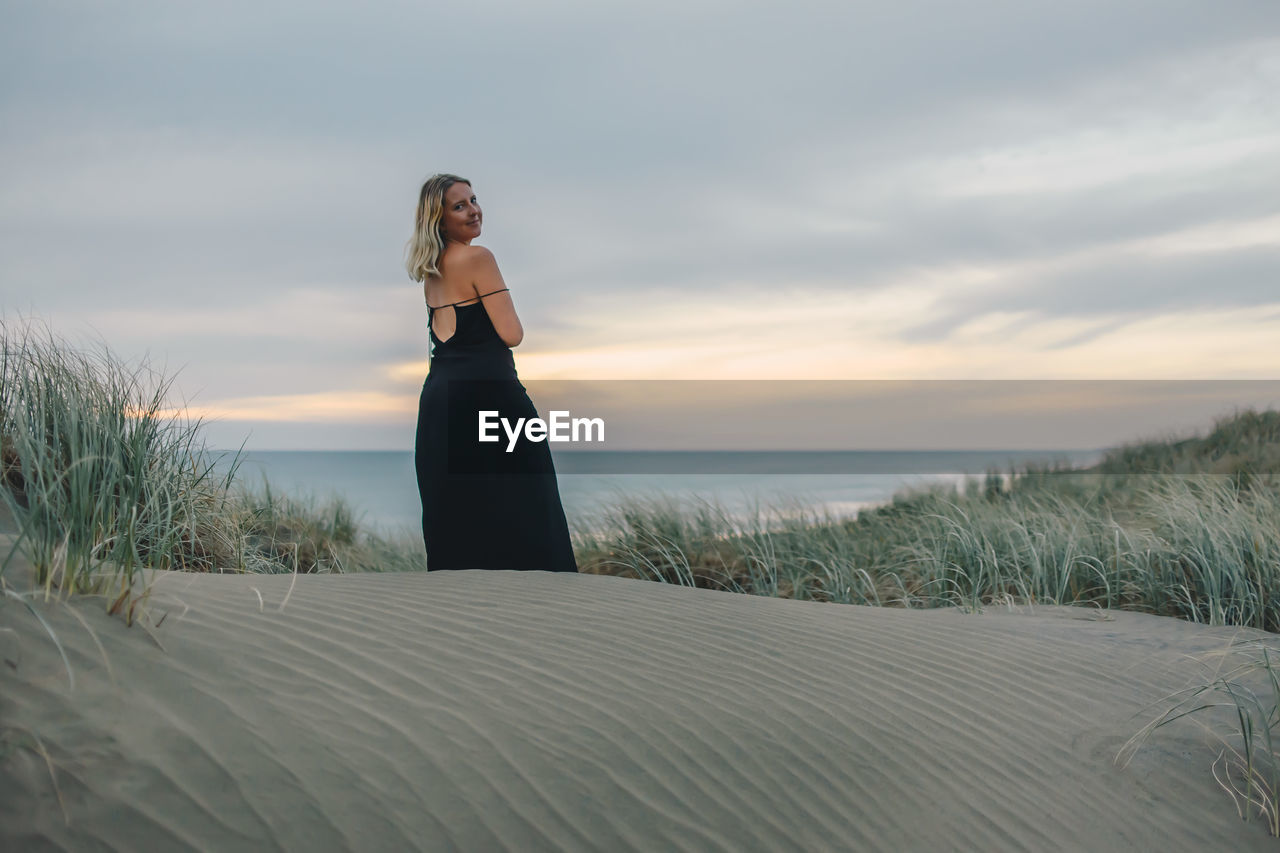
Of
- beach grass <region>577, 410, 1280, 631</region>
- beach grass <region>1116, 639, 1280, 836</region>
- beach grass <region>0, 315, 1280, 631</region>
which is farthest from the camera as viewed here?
beach grass <region>577, 410, 1280, 631</region>

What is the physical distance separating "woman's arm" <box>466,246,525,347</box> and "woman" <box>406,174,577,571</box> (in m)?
0.02

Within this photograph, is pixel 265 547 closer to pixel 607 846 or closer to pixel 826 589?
pixel 826 589

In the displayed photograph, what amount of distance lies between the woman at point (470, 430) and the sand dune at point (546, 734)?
1.09 m

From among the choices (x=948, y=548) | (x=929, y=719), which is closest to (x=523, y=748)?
(x=929, y=719)

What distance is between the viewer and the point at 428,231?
5172 millimetres

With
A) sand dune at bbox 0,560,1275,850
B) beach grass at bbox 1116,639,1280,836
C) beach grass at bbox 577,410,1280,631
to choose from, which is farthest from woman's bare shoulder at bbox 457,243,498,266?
beach grass at bbox 1116,639,1280,836

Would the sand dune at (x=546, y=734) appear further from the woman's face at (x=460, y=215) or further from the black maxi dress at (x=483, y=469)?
the woman's face at (x=460, y=215)

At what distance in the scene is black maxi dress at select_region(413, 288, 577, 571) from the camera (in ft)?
→ 16.9

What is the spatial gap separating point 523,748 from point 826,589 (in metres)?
4.40

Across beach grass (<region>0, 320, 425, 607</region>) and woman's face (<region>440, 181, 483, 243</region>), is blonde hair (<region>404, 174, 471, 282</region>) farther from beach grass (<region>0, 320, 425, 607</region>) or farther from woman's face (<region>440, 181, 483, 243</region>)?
beach grass (<region>0, 320, 425, 607</region>)

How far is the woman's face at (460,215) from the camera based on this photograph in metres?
5.23

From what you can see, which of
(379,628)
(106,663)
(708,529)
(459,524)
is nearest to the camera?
(106,663)

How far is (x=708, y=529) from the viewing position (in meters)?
7.23

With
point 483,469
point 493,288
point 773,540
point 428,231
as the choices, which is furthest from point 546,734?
point 773,540
